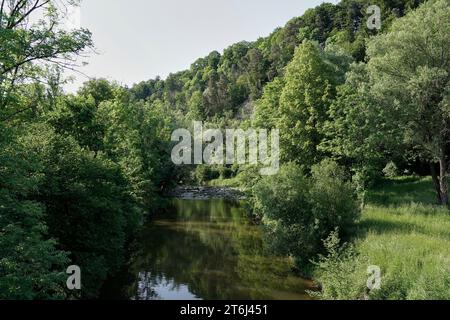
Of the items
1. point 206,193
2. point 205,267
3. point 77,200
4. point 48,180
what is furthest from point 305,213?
point 206,193

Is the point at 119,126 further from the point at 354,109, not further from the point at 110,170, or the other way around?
the point at 354,109

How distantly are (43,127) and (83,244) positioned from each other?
484cm

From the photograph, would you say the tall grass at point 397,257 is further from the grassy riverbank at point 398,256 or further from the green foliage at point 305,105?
the green foliage at point 305,105

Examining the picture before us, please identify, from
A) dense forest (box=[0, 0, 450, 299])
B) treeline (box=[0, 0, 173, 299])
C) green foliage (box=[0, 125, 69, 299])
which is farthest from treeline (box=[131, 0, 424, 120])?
green foliage (box=[0, 125, 69, 299])

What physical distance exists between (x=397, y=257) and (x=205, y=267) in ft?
34.2

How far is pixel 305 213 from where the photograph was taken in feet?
66.3

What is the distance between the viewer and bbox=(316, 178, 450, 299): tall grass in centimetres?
1265

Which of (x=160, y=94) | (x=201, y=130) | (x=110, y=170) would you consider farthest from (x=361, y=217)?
(x=160, y=94)

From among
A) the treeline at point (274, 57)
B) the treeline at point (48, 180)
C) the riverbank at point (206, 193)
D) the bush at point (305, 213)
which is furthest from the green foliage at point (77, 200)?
the treeline at point (274, 57)

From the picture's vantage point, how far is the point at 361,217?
2200cm

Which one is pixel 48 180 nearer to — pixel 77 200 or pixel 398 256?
pixel 77 200

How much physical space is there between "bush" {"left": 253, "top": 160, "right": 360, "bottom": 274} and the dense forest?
7 centimetres

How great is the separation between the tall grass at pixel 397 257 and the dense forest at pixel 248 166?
0.71 feet

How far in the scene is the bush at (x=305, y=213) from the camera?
65.0 ft
